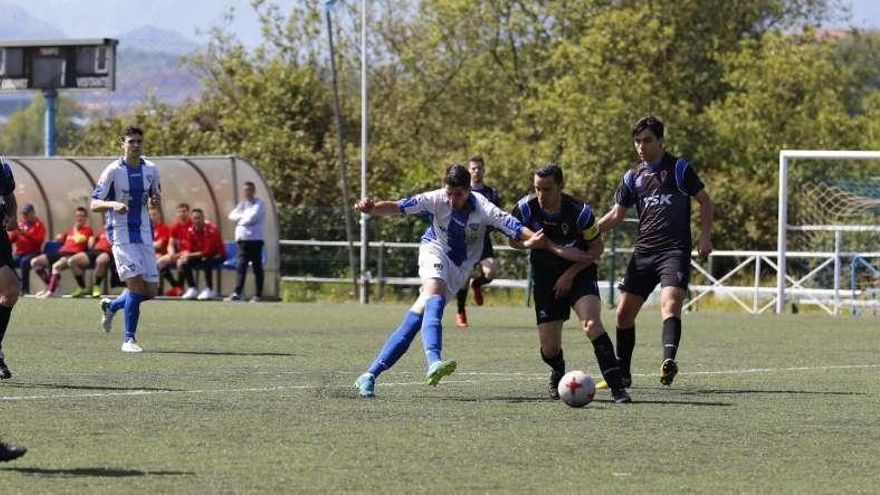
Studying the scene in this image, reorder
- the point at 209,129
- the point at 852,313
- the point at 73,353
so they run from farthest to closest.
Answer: the point at 209,129 → the point at 852,313 → the point at 73,353

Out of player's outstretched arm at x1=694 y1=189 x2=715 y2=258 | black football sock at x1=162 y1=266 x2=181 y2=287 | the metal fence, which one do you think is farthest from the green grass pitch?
black football sock at x1=162 y1=266 x2=181 y2=287

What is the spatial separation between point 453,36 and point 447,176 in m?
39.8

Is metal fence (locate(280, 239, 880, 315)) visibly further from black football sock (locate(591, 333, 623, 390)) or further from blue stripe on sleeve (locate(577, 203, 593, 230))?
blue stripe on sleeve (locate(577, 203, 593, 230))

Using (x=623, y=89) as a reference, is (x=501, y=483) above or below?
below

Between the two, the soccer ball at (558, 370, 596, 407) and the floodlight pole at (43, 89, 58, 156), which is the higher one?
the floodlight pole at (43, 89, 58, 156)

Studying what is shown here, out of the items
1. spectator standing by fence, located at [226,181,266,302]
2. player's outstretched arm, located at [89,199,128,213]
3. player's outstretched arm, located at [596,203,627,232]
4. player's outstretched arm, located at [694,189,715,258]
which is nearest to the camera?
player's outstretched arm, located at [596,203,627,232]

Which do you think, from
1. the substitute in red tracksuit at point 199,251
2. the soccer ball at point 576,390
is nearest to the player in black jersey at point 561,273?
the soccer ball at point 576,390

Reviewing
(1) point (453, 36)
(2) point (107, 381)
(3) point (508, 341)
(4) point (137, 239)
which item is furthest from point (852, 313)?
(1) point (453, 36)

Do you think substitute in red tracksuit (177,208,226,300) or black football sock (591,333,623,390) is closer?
black football sock (591,333,623,390)

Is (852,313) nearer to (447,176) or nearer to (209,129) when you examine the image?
(447,176)

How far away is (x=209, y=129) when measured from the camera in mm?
50719

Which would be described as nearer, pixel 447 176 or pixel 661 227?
pixel 447 176

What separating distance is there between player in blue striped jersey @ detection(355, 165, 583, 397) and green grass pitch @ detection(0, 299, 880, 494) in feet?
1.13

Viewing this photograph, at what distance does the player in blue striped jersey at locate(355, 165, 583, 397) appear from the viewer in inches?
477
